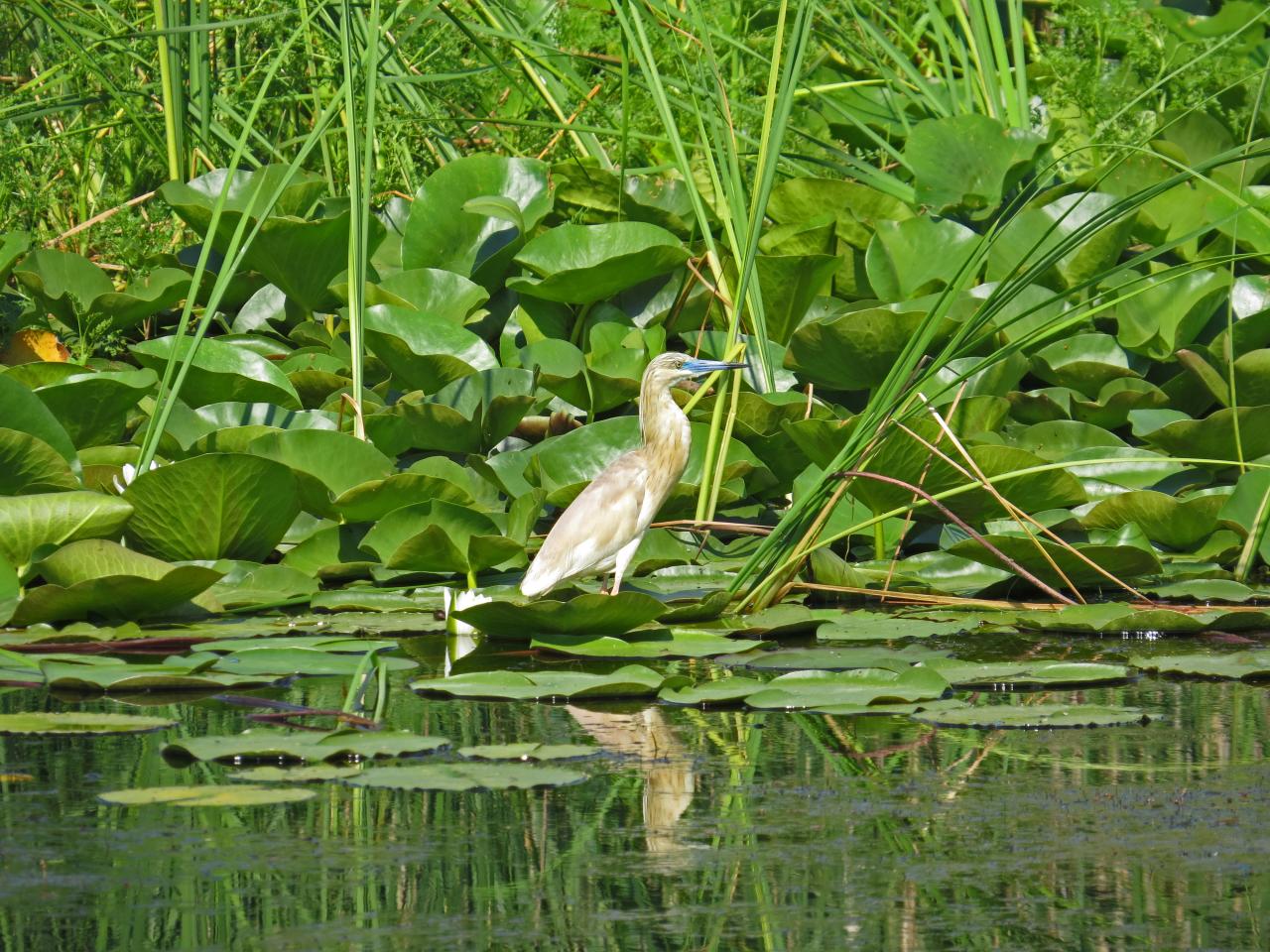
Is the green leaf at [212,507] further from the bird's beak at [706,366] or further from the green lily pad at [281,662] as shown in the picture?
the bird's beak at [706,366]

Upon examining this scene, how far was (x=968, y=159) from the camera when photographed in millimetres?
6168

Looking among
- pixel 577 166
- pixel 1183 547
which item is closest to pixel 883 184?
pixel 577 166

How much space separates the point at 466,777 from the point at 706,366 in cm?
250

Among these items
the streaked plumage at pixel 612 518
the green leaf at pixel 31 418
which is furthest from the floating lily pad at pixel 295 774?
the green leaf at pixel 31 418

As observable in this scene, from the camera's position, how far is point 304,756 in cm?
285

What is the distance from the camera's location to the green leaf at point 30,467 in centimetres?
446

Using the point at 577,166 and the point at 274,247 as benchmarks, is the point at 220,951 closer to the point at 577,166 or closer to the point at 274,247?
the point at 274,247

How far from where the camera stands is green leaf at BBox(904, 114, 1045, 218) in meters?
6.12

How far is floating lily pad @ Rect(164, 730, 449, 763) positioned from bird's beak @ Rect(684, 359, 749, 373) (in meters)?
2.12

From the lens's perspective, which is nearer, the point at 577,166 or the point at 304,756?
the point at 304,756

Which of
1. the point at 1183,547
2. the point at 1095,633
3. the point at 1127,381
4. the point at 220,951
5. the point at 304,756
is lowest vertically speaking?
the point at 220,951

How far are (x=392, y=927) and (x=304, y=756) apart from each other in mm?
785

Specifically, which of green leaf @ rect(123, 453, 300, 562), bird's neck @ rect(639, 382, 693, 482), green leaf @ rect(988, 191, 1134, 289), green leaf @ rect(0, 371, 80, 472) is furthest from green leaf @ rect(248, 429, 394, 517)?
green leaf @ rect(988, 191, 1134, 289)

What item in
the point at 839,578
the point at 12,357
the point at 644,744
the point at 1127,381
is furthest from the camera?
the point at 12,357
